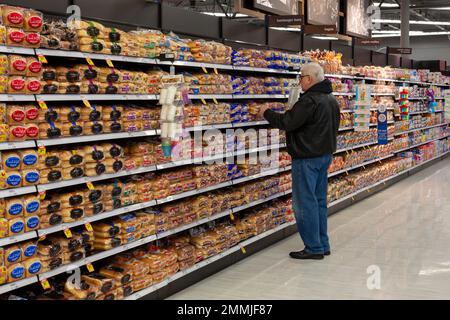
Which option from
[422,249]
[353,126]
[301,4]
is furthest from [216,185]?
[353,126]

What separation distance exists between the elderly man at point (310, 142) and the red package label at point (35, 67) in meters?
2.80

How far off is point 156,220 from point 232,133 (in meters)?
1.54

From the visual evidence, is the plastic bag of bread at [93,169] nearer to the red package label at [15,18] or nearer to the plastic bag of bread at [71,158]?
the plastic bag of bread at [71,158]

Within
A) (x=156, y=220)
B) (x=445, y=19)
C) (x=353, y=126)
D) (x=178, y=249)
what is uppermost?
(x=445, y=19)

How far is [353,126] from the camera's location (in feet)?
30.4

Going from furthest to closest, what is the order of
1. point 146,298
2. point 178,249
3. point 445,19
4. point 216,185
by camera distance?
point 445,19 → point 216,185 → point 178,249 → point 146,298

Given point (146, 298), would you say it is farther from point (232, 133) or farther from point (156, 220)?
point (232, 133)

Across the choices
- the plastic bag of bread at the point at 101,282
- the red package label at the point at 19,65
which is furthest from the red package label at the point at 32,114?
the plastic bag of bread at the point at 101,282

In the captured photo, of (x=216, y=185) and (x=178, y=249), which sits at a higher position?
(x=216, y=185)

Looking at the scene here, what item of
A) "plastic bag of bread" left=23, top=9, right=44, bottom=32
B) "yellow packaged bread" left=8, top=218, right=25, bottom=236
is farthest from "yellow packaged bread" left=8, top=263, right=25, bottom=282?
"plastic bag of bread" left=23, top=9, right=44, bottom=32

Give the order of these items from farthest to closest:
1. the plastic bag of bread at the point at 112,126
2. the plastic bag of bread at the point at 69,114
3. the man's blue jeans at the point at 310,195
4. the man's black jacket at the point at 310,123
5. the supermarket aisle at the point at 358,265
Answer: the man's blue jeans at the point at 310,195
the man's black jacket at the point at 310,123
the supermarket aisle at the point at 358,265
the plastic bag of bread at the point at 112,126
the plastic bag of bread at the point at 69,114

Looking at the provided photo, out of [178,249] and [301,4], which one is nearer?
[178,249]

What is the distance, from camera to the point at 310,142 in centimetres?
577

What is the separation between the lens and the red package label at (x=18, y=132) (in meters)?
3.46
